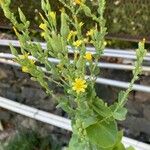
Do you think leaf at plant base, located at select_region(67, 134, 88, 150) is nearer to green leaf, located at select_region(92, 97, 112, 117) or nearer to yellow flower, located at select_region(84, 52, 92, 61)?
green leaf, located at select_region(92, 97, 112, 117)

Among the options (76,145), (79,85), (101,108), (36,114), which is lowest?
(36,114)

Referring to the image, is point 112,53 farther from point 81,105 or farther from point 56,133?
point 81,105

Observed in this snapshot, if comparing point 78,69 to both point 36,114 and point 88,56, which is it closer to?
point 88,56

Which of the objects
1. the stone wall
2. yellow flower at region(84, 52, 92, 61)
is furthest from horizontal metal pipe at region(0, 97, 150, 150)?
yellow flower at region(84, 52, 92, 61)

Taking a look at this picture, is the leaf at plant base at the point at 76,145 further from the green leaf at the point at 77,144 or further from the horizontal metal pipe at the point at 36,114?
the horizontal metal pipe at the point at 36,114

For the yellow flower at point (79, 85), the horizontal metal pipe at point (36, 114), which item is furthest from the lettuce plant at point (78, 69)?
the horizontal metal pipe at point (36, 114)

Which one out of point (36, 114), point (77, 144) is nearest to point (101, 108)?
point (77, 144)

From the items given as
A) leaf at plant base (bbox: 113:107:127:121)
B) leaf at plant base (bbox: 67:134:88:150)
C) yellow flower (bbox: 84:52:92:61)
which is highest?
yellow flower (bbox: 84:52:92:61)
